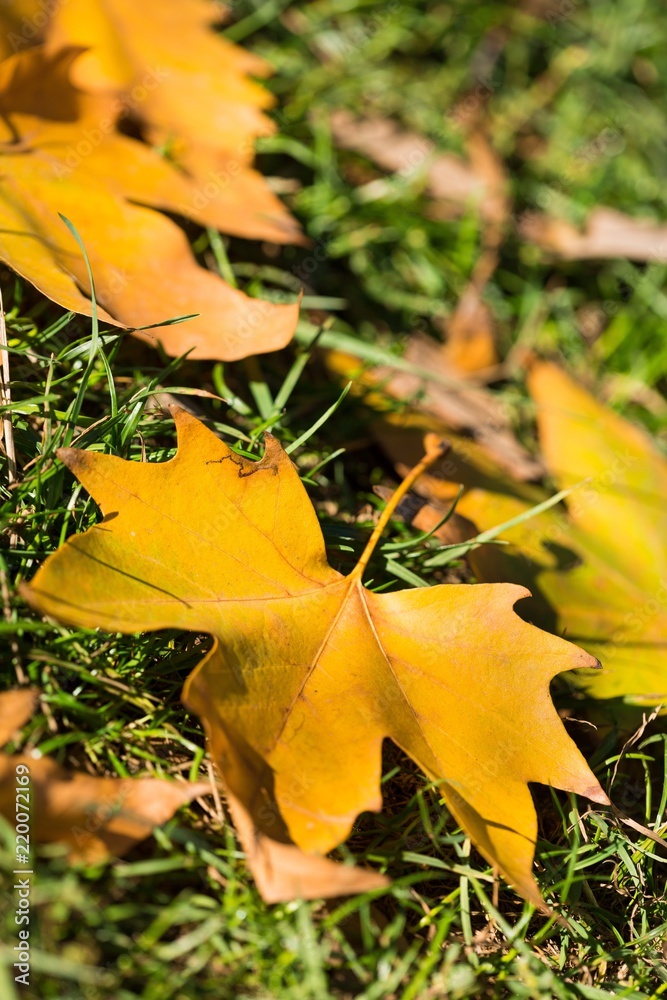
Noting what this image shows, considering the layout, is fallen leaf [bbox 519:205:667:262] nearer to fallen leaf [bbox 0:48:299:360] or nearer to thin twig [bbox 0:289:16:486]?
fallen leaf [bbox 0:48:299:360]

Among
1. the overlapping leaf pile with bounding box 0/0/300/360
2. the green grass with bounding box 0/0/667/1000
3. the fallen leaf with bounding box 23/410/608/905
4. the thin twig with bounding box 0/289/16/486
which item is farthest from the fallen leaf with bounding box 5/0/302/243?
the fallen leaf with bounding box 23/410/608/905

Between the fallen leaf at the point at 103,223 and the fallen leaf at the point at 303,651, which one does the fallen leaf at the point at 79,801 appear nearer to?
the fallen leaf at the point at 303,651

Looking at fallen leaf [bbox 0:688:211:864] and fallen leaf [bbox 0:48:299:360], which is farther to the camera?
fallen leaf [bbox 0:48:299:360]

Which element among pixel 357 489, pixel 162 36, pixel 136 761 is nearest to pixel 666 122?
pixel 162 36

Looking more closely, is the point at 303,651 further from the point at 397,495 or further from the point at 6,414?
the point at 6,414

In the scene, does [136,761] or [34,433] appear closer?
[136,761]

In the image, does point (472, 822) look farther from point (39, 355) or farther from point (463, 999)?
point (39, 355)

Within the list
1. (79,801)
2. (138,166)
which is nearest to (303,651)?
(79,801)
